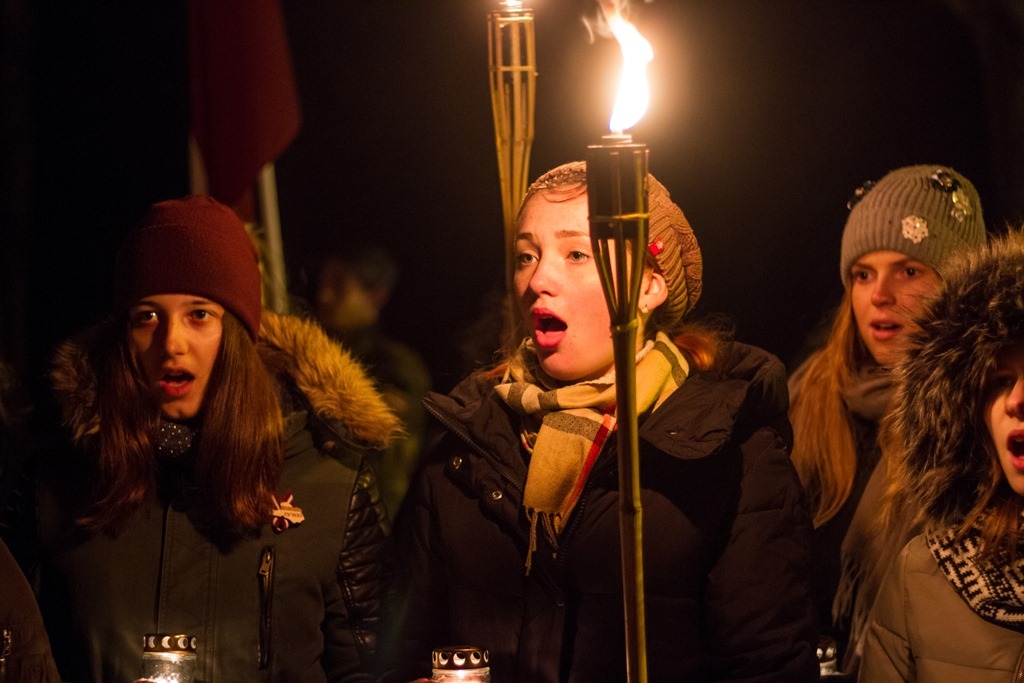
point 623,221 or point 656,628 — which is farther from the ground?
point 623,221

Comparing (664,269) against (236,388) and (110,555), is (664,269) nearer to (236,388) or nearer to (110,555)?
(236,388)

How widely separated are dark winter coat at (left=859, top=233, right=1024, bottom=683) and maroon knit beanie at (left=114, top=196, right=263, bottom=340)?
5.14 ft

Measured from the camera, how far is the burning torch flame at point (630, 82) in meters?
2.15

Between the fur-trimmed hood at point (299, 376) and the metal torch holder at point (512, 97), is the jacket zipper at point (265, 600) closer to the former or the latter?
the fur-trimmed hood at point (299, 376)

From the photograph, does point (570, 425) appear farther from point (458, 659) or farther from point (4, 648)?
point (4, 648)

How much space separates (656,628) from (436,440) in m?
0.70

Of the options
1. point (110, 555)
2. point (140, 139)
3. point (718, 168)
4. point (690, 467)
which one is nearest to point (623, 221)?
point (690, 467)

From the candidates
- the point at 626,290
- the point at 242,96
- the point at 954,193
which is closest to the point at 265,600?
the point at 626,290

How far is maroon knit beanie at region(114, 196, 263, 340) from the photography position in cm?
333

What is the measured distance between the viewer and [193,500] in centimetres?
336

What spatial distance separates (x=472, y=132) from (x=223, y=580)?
222cm

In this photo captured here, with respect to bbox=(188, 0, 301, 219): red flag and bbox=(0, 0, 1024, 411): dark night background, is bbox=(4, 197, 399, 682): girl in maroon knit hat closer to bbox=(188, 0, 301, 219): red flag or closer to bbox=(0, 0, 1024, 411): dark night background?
bbox=(0, 0, 1024, 411): dark night background

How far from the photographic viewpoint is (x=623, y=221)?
2.07 meters

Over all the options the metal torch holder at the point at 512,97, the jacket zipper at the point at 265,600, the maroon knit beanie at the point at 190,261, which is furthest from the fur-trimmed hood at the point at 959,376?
the maroon knit beanie at the point at 190,261
